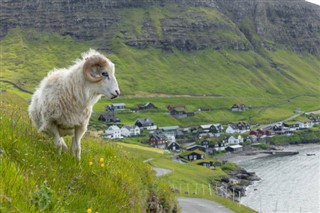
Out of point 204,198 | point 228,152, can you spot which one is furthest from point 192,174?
point 228,152

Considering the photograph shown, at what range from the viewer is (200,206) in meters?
37.1

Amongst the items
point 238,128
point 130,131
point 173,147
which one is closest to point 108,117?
point 130,131

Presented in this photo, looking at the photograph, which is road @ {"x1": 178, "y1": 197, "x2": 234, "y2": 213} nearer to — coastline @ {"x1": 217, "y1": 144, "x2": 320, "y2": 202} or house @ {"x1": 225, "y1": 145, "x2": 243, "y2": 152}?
coastline @ {"x1": 217, "y1": 144, "x2": 320, "y2": 202}

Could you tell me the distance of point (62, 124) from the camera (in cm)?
827

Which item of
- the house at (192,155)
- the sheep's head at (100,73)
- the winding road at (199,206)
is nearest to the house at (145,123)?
the house at (192,155)

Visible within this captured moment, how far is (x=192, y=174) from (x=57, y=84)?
2988 inches

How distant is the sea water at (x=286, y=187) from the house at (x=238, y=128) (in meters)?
54.6

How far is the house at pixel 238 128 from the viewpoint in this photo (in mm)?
168825

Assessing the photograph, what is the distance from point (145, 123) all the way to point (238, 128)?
4394cm

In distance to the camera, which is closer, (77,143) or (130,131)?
(77,143)

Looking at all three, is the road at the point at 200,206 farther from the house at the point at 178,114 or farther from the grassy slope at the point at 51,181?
the house at the point at 178,114

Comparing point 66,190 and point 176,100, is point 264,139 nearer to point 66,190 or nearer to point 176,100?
point 176,100

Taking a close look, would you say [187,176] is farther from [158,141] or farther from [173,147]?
[158,141]

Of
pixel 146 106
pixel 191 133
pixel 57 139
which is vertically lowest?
pixel 191 133
